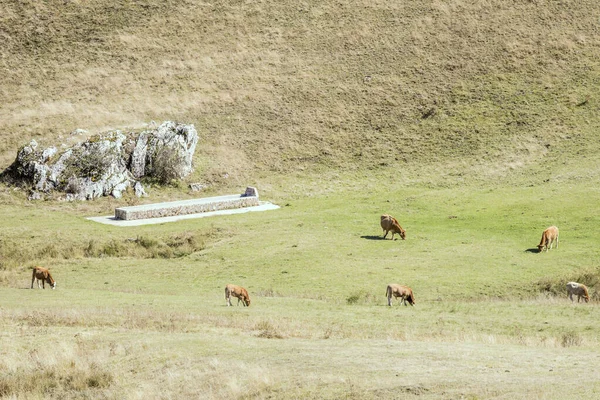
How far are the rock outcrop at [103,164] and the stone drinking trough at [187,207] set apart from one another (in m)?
5.81

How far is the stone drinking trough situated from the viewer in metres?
67.3

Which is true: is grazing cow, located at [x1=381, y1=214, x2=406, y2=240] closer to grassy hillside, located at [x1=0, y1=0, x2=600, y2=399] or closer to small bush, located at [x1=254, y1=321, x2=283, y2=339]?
grassy hillside, located at [x1=0, y1=0, x2=600, y2=399]

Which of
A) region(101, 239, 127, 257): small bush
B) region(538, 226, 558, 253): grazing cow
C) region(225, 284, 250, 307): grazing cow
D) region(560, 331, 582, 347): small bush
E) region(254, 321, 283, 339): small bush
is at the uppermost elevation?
region(538, 226, 558, 253): grazing cow

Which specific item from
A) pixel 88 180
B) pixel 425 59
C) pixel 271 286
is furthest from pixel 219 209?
pixel 425 59

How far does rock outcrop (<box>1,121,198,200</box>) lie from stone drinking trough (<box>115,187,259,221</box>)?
5.81 meters

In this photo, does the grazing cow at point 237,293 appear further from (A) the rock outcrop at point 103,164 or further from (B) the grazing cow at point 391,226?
(A) the rock outcrop at point 103,164

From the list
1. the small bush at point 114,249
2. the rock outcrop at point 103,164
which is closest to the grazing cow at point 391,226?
the small bush at point 114,249

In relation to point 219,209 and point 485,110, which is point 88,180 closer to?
point 219,209

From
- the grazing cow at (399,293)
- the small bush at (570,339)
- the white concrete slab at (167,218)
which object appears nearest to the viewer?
the small bush at (570,339)

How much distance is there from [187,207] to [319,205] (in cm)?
1178

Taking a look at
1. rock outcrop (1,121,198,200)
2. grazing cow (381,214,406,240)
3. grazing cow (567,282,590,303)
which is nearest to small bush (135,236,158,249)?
grazing cow (381,214,406,240)

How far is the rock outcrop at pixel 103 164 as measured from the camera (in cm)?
7525

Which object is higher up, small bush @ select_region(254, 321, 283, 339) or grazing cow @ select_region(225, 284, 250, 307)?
small bush @ select_region(254, 321, 283, 339)

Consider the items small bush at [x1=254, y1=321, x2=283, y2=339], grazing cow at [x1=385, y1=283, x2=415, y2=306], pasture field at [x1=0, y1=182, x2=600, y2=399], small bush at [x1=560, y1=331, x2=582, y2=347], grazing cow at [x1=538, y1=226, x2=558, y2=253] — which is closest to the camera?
pasture field at [x1=0, y1=182, x2=600, y2=399]
